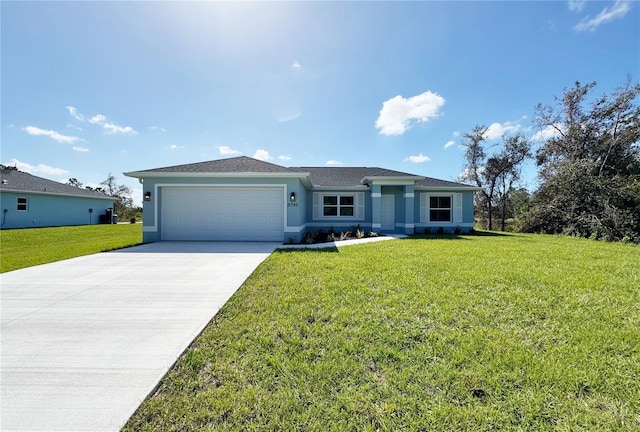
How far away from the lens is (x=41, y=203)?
1858cm

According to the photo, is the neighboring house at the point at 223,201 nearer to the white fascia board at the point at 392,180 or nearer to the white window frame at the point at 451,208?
the white fascia board at the point at 392,180

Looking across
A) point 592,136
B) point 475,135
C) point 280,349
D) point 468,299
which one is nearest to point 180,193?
point 280,349

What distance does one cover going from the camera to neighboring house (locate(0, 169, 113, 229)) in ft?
55.4

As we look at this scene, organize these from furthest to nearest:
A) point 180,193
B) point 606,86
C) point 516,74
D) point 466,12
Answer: point 606,86
point 516,74
point 180,193
point 466,12

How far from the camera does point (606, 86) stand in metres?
14.8

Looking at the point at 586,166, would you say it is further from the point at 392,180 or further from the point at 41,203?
the point at 41,203

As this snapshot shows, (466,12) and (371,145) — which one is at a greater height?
(466,12)

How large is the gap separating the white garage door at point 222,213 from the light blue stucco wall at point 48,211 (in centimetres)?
1559

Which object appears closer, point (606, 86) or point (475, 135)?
point (606, 86)

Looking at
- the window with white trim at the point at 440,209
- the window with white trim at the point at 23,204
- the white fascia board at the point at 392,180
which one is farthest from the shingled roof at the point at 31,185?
the window with white trim at the point at 440,209

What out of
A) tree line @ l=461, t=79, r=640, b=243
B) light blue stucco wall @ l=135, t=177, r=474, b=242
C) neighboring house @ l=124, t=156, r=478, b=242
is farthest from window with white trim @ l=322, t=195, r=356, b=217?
tree line @ l=461, t=79, r=640, b=243

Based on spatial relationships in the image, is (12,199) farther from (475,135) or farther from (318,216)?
(475,135)

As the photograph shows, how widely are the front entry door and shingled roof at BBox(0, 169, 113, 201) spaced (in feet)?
79.5

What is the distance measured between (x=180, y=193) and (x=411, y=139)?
16.8 metres
